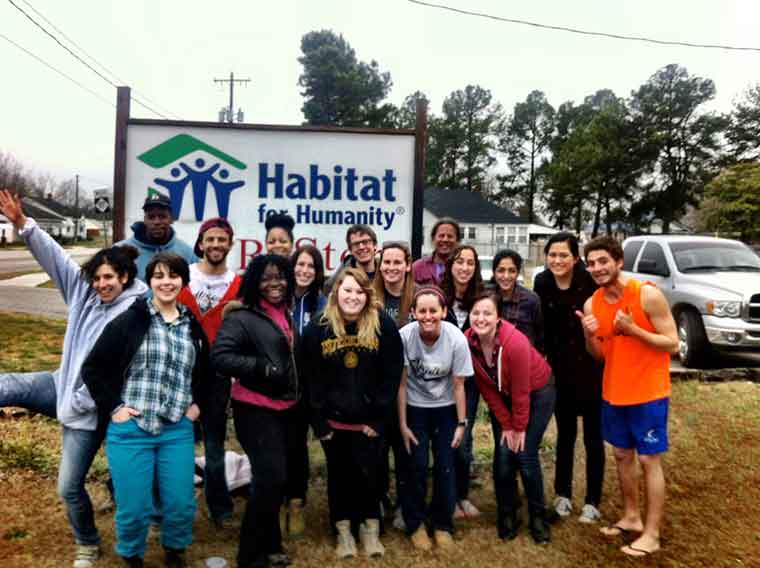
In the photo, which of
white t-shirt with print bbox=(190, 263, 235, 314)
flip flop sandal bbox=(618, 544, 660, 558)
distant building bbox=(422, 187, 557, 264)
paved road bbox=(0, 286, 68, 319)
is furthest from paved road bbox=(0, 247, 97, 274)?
distant building bbox=(422, 187, 557, 264)

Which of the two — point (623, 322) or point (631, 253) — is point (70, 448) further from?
point (631, 253)

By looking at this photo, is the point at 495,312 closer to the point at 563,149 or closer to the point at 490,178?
the point at 563,149

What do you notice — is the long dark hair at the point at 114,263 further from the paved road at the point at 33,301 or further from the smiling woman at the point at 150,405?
the paved road at the point at 33,301

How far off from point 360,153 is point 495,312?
2.17 meters

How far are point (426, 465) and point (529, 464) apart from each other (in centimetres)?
63

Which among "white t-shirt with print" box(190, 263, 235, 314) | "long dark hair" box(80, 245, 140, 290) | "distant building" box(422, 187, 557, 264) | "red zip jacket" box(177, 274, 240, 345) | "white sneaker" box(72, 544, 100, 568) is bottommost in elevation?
"white sneaker" box(72, 544, 100, 568)

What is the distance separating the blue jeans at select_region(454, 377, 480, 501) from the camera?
3.85 m

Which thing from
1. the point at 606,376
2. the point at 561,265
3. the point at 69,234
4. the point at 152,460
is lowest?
the point at 152,460

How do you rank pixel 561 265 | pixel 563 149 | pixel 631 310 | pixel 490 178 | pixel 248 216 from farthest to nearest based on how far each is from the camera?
pixel 490 178 < pixel 563 149 < pixel 248 216 < pixel 561 265 < pixel 631 310

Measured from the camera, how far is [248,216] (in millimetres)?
5031

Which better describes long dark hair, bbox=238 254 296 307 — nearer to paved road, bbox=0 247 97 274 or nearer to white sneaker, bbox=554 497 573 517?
white sneaker, bbox=554 497 573 517

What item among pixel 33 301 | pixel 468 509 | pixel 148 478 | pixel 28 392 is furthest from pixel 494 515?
pixel 33 301

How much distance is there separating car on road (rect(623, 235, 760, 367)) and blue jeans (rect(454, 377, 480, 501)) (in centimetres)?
585

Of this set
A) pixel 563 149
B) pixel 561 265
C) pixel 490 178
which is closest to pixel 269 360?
pixel 561 265
